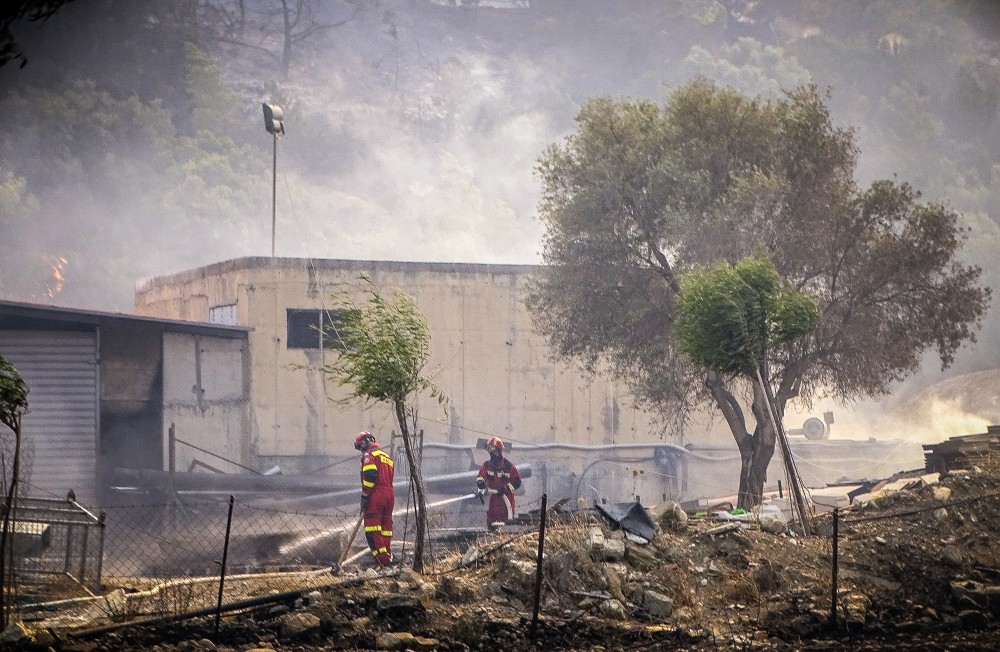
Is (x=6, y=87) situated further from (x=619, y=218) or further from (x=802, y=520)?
(x=802, y=520)

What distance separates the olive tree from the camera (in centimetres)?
2005

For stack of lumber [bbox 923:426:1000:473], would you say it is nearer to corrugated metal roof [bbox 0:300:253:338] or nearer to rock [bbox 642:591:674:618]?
rock [bbox 642:591:674:618]

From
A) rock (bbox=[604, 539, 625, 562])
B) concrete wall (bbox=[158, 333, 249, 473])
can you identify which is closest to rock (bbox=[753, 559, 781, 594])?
rock (bbox=[604, 539, 625, 562])

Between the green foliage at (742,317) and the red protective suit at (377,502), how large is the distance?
5458 millimetres

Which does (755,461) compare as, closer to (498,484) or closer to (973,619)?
(498,484)

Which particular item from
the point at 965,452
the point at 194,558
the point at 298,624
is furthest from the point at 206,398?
the point at 965,452

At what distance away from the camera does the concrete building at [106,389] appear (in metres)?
22.4

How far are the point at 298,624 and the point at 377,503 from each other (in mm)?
4323

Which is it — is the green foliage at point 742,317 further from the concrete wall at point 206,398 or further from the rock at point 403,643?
the concrete wall at point 206,398

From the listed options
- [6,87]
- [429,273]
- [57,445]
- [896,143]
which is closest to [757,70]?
[896,143]

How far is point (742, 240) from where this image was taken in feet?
66.0

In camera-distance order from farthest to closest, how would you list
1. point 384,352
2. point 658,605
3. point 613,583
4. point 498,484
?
1. point 498,484
2. point 384,352
3. point 613,583
4. point 658,605

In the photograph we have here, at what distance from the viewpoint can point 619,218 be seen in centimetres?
2134

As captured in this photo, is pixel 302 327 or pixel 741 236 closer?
pixel 741 236
